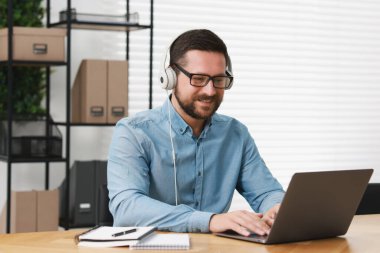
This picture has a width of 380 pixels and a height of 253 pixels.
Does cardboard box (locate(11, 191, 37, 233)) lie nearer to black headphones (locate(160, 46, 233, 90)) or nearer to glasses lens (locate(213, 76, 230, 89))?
black headphones (locate(160, 46, 233, 90))

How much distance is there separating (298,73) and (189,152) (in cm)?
248

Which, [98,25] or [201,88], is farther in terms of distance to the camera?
[98,25]

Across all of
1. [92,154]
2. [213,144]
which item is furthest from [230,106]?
[213,144]

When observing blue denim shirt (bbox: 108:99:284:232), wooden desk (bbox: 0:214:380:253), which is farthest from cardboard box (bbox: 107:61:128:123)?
wooden desk (bbox: 0:214:380:253)

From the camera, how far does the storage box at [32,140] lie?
3.71 metres

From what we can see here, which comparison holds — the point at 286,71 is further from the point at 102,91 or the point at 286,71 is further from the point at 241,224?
the point at 241,224

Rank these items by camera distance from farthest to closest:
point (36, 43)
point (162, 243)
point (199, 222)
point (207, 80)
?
point (36, 43)
point (207, 80)
point (199, 222)
point (162, 243)

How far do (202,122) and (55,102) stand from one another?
179 cm

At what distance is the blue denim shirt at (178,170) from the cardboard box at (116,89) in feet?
4.41

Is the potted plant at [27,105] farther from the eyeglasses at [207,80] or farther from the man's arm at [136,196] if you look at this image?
the eyeglasses at [207,80]

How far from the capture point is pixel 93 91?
3.78m

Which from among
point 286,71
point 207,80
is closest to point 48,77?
point 286,71

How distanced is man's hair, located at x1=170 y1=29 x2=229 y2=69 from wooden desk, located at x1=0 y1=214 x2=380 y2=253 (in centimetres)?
66

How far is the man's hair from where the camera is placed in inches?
93.5
